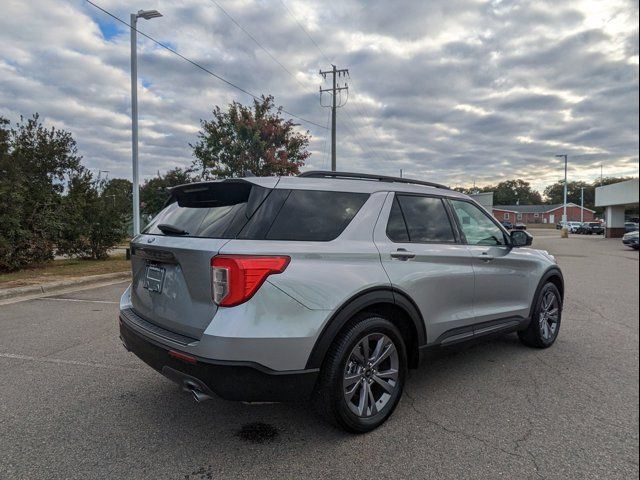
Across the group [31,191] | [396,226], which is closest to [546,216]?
[31,191]

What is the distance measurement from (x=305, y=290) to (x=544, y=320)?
3.55 metres

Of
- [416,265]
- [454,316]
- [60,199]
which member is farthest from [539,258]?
[60,199]

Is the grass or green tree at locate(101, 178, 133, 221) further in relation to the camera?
green tree at locate(101, 178, 133, 221)

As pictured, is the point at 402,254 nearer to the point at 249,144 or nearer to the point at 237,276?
the point at 237,276

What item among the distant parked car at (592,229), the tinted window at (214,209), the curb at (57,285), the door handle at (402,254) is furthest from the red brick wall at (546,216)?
the tinted window at (214,209)

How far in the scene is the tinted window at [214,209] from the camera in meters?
2.72

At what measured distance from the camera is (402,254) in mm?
3164

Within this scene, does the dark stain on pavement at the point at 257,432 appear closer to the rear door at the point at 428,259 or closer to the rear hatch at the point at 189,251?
the rear hatch at the point at 189,251

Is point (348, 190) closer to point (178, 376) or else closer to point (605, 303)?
point (178, 376)

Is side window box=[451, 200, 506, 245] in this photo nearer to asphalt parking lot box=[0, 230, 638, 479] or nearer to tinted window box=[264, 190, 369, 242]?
asphalt parking lot box=[0, 230, 638, 479]

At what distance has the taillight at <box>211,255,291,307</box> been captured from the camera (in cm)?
246

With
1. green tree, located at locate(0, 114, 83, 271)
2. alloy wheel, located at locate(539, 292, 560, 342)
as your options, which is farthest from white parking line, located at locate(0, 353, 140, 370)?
green tree, located at locate(0, 114, 83, 271)

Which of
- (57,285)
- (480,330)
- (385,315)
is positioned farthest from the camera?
(57,285)

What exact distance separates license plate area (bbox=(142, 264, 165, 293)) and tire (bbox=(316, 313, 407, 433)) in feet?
4.11
